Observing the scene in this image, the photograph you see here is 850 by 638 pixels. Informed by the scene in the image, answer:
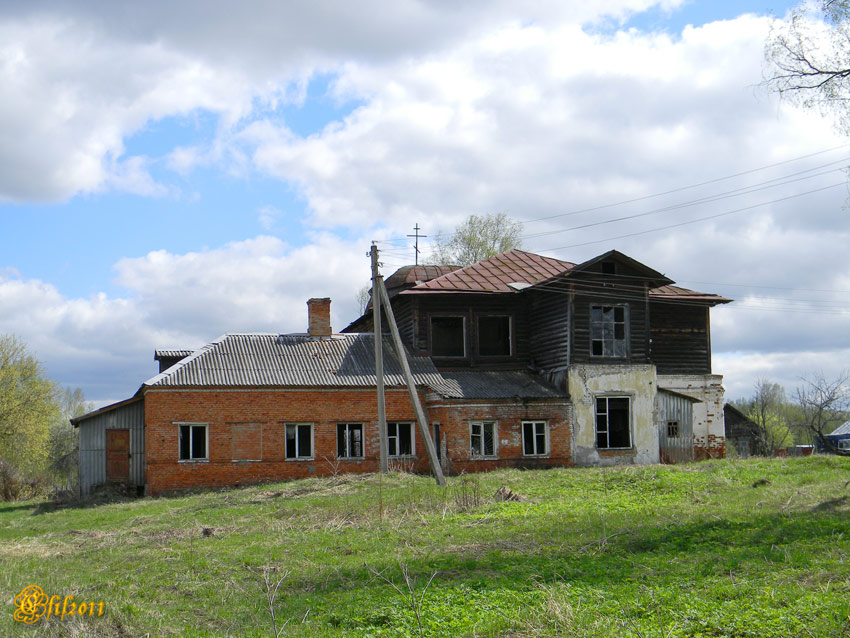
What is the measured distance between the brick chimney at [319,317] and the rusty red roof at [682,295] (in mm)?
12320

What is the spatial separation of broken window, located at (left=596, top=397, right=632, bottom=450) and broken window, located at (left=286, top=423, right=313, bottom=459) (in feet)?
31.7

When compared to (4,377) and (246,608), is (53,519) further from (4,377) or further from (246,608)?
(4,377)

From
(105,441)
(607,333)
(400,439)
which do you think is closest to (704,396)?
(607,333)

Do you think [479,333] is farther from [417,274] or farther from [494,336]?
[417,274]

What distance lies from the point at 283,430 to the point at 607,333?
455 inches

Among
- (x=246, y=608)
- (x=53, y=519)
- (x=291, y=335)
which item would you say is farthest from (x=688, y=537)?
(x=291, y=335)

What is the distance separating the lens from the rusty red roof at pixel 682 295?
109ft

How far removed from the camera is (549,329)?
30469 mm

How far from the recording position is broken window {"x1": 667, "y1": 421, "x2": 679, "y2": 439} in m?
31.3

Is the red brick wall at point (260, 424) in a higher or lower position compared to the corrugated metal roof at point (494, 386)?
lower

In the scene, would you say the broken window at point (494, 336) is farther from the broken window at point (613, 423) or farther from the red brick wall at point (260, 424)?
the red brick wall at point (260, 424)

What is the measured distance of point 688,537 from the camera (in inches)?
475

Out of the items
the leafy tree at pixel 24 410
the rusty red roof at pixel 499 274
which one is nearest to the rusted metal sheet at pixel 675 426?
the rusty red roof at pixel 499 274

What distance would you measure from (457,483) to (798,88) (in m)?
11.7
